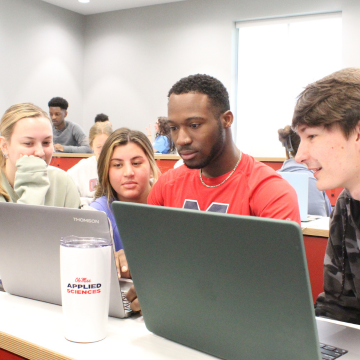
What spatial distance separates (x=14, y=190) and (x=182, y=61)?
5718 millimetres

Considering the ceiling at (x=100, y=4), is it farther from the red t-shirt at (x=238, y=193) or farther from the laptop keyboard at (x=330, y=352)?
the laptop keyboard at (x=330, y=352)

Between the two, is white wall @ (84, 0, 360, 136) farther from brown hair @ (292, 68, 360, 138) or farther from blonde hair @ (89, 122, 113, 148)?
brown hair @ (292, 68, 360, 138)

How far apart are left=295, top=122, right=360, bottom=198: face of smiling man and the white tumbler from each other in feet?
1.57

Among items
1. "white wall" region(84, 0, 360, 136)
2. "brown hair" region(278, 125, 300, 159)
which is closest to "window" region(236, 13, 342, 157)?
"white wall" region(84, 0, 360, 136)

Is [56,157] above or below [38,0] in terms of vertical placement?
below

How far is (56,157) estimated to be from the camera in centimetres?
434

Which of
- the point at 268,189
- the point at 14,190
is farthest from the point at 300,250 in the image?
the point at 14,190

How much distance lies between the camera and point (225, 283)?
0.66 meters

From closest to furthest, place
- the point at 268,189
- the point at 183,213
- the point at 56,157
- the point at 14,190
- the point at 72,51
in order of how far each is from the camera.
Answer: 1. the point at 183,213
2. the point at 268,189
3. the point at 14,190
4. the point at 56,157
5. the point at 72,51

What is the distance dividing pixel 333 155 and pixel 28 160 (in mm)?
991

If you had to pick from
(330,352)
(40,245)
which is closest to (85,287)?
(40,245)

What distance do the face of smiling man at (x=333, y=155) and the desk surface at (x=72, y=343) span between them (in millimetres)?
456

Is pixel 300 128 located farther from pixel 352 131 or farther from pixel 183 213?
pixel 183 213

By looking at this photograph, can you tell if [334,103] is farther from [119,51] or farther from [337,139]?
[119,51]
